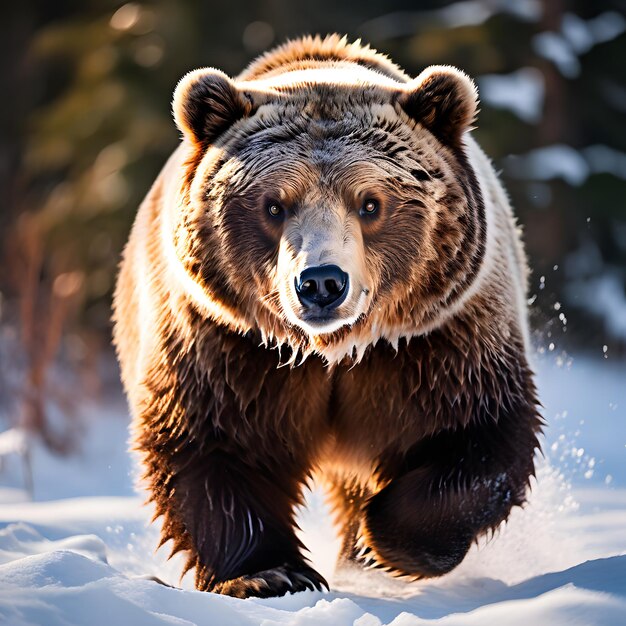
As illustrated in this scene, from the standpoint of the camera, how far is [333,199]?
3.78m

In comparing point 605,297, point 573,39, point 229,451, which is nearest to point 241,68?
point 573,39

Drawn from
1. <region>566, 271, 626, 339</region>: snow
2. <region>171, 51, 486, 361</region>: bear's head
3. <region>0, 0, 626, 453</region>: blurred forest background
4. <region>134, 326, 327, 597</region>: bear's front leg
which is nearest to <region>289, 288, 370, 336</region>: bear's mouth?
<region>171, 51, 486, 361</region>: bear's head

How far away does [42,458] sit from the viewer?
10.7 m

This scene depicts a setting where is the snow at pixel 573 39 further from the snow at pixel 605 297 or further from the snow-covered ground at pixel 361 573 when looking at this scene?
the snow-covered ground at pixel 361 573

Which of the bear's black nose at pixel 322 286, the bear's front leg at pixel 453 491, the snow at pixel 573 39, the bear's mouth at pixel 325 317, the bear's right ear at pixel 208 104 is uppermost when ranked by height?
the snow at pixel 573 39

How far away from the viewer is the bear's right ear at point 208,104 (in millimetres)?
4051

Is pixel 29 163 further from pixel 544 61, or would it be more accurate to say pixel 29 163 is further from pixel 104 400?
pixel 544 61

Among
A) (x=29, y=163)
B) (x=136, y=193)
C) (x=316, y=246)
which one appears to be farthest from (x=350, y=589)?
(x=29, y=163)

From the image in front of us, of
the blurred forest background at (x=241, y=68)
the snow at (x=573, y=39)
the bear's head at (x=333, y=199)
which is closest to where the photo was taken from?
the bear's head at (x=333, y=199)

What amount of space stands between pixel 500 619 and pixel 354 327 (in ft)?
3.79

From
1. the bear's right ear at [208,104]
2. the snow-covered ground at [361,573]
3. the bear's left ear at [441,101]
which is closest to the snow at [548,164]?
the snow-covered ground at [361,573]

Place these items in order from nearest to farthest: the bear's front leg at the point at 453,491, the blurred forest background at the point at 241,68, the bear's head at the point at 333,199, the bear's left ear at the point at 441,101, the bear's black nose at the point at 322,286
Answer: the bear's black nose at the point at 322,286
the bear's head at the point at 333,199
the bear's left ear at the point at 441,101
the bear's front leg at the point at 453,491
the blurred forest background at the point at 241,68

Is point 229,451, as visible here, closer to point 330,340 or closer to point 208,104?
point 330,340

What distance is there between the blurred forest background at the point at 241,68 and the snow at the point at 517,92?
0.07 feet
